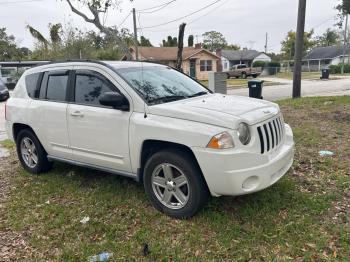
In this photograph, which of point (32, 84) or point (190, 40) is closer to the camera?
point (32, 84)

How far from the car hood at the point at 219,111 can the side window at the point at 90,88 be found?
821mm

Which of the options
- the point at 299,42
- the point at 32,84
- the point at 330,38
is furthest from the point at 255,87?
the point at 330,38

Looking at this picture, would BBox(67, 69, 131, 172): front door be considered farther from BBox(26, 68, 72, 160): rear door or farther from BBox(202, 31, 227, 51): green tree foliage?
BBox(202, 31, 227, 51): green tree foliage

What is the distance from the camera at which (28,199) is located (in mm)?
4715

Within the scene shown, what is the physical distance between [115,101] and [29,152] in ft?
8.14

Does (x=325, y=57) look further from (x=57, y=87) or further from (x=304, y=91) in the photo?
(x=57, y=87)

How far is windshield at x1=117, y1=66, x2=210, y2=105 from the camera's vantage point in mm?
4148

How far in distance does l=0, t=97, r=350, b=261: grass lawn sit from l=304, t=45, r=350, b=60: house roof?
202ft

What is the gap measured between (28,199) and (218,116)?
9.60ft

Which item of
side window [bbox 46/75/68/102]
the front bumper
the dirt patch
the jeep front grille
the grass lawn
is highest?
side window [bbox 46/75/68/102]

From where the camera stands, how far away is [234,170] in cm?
336

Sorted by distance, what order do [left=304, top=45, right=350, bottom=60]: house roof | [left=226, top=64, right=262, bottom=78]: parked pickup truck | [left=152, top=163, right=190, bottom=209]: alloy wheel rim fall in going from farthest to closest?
[left=304, top=45, right=350, bottom=60]: house roof → [left=226, top=64, right=262, bottom=78]: parked pickup truck → [left=152, top=163, right=190, bottom=209]: alloy wheel rim

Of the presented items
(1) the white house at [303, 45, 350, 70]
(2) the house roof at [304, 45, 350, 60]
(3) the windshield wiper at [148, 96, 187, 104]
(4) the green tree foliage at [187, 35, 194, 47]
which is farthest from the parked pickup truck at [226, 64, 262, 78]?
(3) the windshield wiper at [148, 96, 187, 104]

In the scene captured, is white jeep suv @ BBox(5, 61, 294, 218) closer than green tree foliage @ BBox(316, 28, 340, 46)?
Yes
